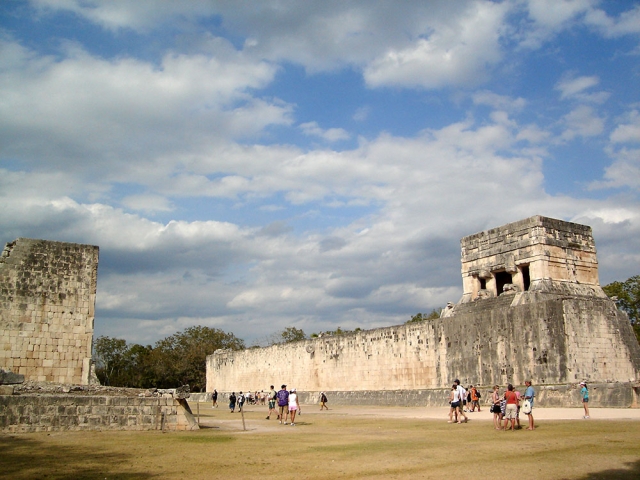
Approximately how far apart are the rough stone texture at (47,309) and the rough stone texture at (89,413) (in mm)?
5639

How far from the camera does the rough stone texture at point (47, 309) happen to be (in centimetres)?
1680

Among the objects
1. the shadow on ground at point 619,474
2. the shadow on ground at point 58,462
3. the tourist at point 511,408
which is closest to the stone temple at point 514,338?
the tourist at point 511,408

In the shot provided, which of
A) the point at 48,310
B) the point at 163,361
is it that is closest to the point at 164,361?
the point at 163,361

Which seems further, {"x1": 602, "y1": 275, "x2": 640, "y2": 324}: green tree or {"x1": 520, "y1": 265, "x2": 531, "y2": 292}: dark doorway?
{"x1": 602, "y1": 275, "x2": 640, "y2": 324}: green tree

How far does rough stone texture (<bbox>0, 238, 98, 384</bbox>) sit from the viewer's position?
16797mm

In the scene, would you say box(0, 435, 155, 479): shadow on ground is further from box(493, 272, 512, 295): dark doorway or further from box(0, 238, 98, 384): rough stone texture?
box(493, 272, 512, 295): dark doorway

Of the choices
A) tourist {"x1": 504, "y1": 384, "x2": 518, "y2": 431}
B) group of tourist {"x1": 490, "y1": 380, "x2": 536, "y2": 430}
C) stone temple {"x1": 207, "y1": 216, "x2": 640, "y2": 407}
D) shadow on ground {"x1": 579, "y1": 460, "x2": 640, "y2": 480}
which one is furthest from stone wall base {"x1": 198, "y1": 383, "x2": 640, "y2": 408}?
shadow on ground {"x1": 579, "y1": 460, "x2": 640, "y2": 480}

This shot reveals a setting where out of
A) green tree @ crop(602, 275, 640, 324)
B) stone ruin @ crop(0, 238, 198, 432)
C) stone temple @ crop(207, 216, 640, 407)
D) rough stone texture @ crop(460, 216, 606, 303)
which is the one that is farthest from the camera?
green tree @ crop(602, 275, 640, 324)

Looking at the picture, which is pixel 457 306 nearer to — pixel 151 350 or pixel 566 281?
pixel 566 281

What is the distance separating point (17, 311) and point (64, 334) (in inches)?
57.3

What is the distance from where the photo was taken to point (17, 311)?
666 inches

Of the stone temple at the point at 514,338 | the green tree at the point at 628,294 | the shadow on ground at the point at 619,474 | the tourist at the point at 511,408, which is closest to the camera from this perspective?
the shadow on ground at the point at 619,474

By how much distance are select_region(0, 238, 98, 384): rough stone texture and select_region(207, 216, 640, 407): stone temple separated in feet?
39.0

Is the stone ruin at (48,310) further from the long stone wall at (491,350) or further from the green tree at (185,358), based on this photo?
the green tree at (185,358)
